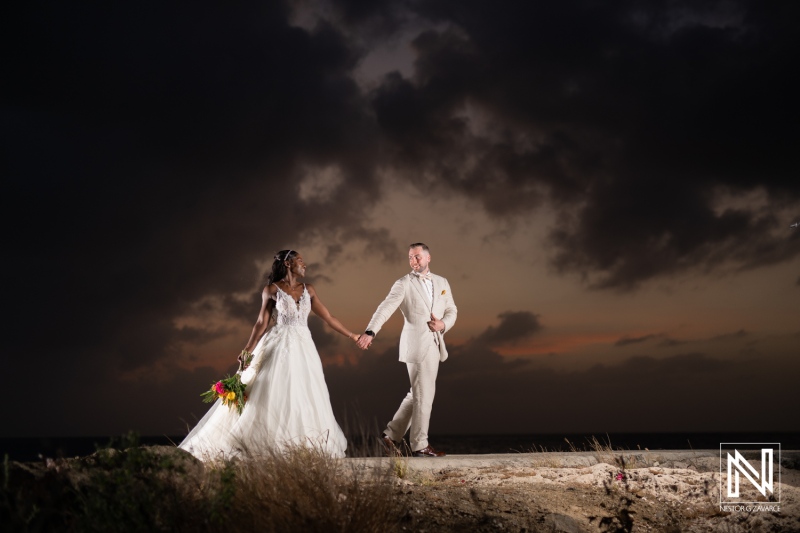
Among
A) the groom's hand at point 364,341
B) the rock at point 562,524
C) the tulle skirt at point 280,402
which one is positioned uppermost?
the groom's hand at point 364,341

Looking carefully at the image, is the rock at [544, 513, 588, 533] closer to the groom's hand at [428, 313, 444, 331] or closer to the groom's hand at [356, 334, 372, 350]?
the groom's hand at [428, 313, 444, 331]

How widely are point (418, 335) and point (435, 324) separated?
294 mm

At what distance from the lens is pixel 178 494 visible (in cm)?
529

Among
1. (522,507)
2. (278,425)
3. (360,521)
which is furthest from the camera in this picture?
(278,425)

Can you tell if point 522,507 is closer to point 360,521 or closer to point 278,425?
point 360,521

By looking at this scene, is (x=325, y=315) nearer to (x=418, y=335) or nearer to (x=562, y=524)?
(x=418, y=335)

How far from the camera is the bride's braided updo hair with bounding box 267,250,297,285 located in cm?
1021

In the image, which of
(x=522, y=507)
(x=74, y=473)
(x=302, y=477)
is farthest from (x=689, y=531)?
(x=74, y=473)

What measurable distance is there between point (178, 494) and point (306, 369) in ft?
15.2

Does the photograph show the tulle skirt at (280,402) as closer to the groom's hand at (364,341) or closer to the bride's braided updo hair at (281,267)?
the bride's braided updo hair at (281,267)

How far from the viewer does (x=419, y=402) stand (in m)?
10.9

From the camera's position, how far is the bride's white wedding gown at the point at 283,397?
31.1ft

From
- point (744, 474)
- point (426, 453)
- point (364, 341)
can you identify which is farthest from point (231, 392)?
point (744, 474)

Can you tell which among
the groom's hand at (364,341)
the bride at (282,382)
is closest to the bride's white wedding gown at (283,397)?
the bride at (282,382)
